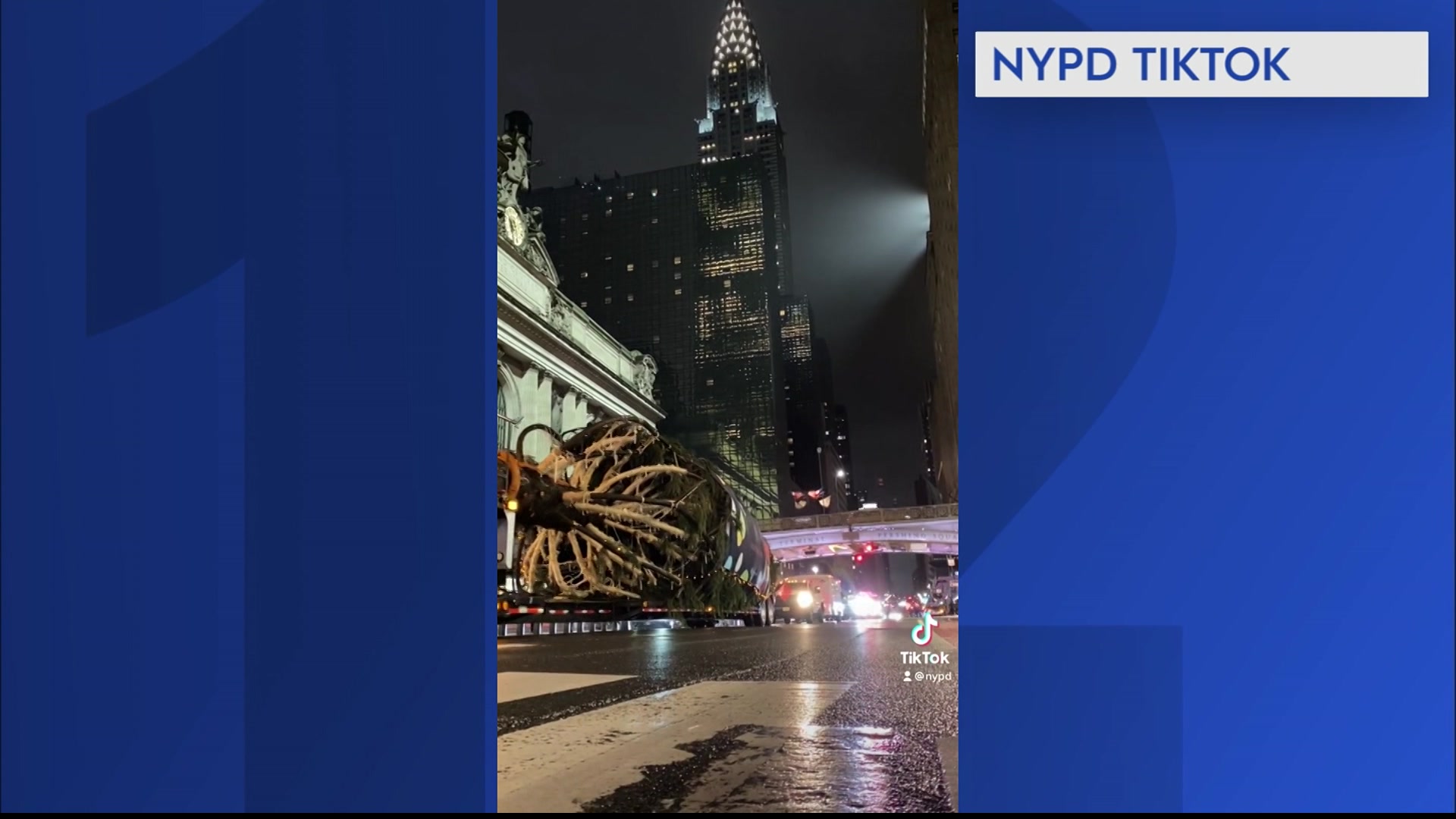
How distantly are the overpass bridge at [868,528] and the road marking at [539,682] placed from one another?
37097 mm

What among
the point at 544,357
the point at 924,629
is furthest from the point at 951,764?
the point at 544,357

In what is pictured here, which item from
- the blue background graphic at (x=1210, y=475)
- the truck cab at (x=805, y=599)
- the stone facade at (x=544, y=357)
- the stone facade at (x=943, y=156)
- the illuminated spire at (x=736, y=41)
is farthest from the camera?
the truck cab at (x=805, y=599)

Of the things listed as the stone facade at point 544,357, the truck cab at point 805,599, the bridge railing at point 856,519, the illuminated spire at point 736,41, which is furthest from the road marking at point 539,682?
the bridge railing at point 856,519

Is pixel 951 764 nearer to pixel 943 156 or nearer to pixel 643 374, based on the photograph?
pixel 643 374

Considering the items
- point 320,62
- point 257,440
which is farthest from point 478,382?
point 320,62

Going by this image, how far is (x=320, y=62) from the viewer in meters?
2.60

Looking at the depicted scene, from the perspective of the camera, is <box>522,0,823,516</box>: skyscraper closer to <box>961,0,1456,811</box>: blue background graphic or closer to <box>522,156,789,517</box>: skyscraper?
<box>522,156,789,517</box>: skyscraper

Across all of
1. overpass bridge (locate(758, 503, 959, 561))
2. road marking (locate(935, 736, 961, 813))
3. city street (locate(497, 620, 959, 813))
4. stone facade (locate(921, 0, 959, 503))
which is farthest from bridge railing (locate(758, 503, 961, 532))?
road marking (locate(935, 736, 961, 813))

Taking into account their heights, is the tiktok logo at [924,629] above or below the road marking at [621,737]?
above

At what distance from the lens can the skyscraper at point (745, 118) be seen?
507 cm

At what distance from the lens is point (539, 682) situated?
570cm

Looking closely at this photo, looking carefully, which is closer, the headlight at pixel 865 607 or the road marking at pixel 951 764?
the road marking at pixel 951 764

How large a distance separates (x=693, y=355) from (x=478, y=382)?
21.7 ft

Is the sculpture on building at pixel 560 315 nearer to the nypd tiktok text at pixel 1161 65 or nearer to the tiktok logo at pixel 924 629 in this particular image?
the tiktok logo at pixel 924 629
